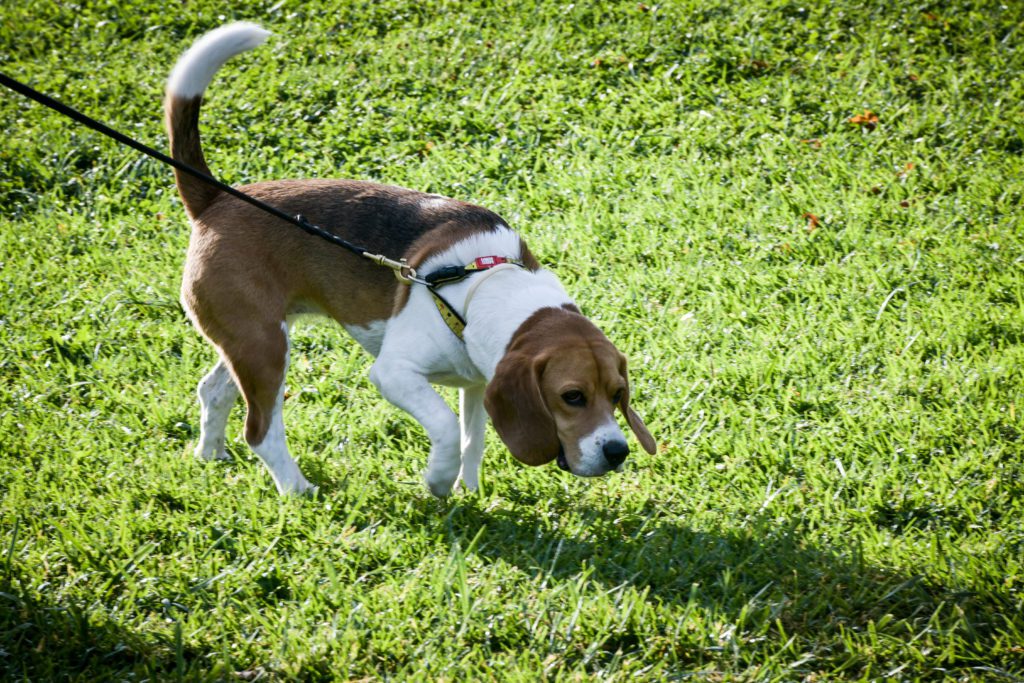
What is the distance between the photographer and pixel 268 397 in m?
4.36

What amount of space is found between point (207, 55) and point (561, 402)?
2170 millimetres

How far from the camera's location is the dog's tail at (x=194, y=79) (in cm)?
437

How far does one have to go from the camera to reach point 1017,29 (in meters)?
8.08

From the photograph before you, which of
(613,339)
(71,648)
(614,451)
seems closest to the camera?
(71,648)

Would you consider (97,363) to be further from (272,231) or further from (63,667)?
(63,667)

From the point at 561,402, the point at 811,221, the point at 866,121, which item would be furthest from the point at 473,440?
the point at 866,121

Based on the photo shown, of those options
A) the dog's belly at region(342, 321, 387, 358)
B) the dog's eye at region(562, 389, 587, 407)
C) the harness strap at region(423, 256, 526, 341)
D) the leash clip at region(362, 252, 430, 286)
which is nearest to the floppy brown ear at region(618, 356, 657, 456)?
the dog's eye at region(562, 389, 587, 407)

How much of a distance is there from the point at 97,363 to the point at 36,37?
207 inches

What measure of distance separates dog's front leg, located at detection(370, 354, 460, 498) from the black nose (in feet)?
2.26

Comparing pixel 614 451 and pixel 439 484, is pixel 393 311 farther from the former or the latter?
pixel 614 451

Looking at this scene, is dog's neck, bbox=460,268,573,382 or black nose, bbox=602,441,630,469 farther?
dog's neck, bbox=460,268,573,382

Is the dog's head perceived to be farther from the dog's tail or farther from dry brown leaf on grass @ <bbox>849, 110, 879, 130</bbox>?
dry brown leaf on grass @ <bbox>849, 110, 879, 130</bbox>

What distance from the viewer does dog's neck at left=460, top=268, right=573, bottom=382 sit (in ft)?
13.2

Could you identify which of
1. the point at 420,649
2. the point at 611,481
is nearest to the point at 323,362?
the point at 611,481
